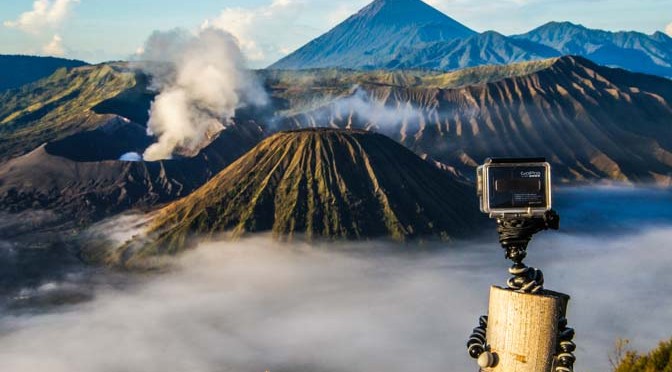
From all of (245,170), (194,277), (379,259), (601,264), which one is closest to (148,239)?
(194,277)

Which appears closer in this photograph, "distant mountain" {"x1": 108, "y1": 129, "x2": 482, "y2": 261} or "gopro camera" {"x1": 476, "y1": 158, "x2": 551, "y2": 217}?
"gopro camera" {"x1": 476, "y1": 158, "x2": 551, "y2": 217}

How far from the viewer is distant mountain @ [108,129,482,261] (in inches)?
6137

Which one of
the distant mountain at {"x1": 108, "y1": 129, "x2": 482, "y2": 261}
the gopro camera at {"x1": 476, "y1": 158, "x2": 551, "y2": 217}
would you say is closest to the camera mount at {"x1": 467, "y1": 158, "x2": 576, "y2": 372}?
the gopro camera at {"x1": 476, "y1": 158, "x2": 551, "y2": 217}

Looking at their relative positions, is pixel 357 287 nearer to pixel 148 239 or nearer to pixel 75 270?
pixel 148 239

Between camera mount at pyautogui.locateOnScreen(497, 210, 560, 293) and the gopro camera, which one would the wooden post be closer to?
camera mount at pyautogui.locateOnScreen(497, 210, 560, 293)

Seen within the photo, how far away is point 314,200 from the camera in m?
156

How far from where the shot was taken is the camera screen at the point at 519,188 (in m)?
8.62

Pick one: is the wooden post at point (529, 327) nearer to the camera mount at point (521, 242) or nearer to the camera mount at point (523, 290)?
the camera mount at point (523, 290)

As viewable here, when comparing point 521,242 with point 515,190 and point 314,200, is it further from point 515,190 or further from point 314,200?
point 314,200

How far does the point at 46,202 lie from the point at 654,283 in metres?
135

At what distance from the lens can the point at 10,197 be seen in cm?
19288

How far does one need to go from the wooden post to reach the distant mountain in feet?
481

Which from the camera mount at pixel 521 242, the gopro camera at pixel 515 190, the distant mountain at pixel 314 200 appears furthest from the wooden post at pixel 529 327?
the distant mountain at pixel 314 200

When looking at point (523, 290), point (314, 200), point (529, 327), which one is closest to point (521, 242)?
point (523, 290)
